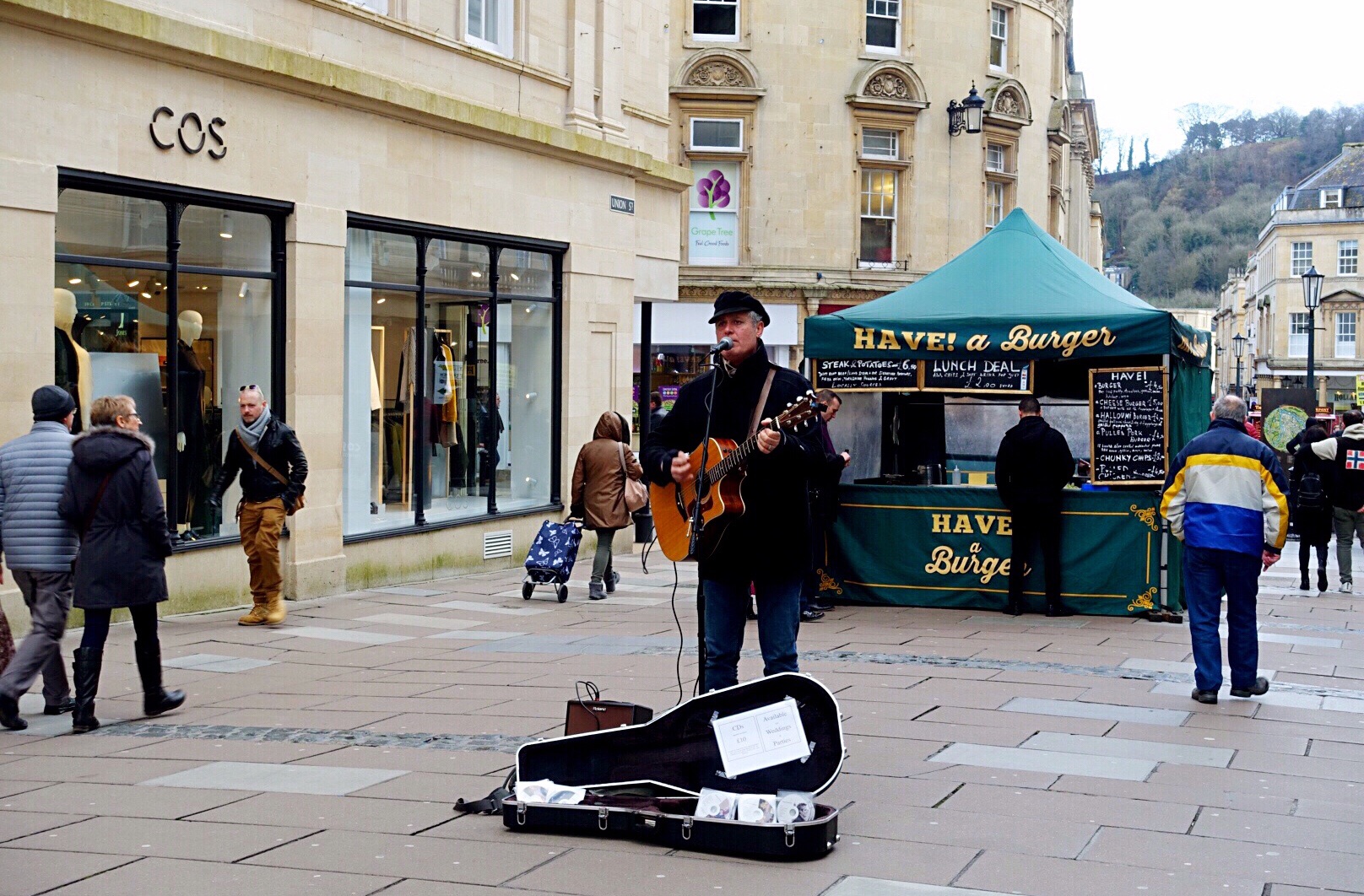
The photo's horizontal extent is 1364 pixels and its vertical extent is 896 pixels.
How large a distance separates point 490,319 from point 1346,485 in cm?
953

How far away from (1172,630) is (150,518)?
26.5ft

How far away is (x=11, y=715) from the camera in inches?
320

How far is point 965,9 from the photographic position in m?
32.6

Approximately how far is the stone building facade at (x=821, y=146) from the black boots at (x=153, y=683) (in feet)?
76.0

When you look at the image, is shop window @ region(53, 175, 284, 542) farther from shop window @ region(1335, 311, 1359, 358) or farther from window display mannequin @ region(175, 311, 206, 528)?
shop window @ region(1335, 311, 1359, 358)

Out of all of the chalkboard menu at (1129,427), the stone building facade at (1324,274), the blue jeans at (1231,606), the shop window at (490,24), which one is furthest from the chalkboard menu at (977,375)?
the stone building facade at (1324,274)

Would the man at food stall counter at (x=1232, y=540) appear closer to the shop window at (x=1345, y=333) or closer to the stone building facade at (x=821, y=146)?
the stone building facade at (x=821, y=146)

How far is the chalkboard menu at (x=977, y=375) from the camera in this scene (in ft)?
44.1

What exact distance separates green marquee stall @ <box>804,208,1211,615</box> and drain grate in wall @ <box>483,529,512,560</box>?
4438 mm

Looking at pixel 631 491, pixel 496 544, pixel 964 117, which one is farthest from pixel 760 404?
pixel 964 117

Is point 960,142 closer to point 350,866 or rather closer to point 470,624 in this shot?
point 470,624

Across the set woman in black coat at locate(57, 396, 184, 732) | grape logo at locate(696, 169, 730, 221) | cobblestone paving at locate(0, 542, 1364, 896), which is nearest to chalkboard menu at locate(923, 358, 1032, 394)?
cobblestone paving at locate(0, 542, 1364, 896)

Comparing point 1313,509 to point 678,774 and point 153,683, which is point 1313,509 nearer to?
point 678,774

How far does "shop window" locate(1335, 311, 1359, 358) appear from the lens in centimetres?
9250
